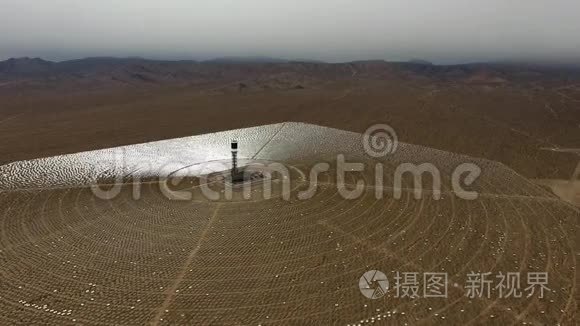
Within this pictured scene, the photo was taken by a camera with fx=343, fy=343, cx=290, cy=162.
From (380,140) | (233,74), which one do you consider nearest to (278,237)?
(380,140)

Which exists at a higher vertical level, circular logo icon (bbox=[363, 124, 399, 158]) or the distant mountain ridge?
the distant mountain ridge

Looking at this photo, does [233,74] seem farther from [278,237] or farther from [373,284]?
[373,284]

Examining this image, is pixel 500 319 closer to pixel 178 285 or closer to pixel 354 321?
pixel 354 321

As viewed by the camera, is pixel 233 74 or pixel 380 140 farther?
pixel 233 74

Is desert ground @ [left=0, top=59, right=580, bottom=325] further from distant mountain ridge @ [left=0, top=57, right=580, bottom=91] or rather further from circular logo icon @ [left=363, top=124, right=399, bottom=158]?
distant mountain ridge @ [left=0, top=57, right=580, bottom=91]

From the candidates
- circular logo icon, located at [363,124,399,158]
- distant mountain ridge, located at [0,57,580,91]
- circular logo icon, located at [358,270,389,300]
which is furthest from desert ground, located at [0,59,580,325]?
distant mountain ridge, located at [0,57,580,91]

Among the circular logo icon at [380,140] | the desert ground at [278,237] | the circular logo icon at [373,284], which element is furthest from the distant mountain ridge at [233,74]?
the circular logo icon at [373,284]

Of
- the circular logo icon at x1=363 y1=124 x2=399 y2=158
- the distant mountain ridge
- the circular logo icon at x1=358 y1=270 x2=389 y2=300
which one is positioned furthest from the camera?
the distant mountain ridge
